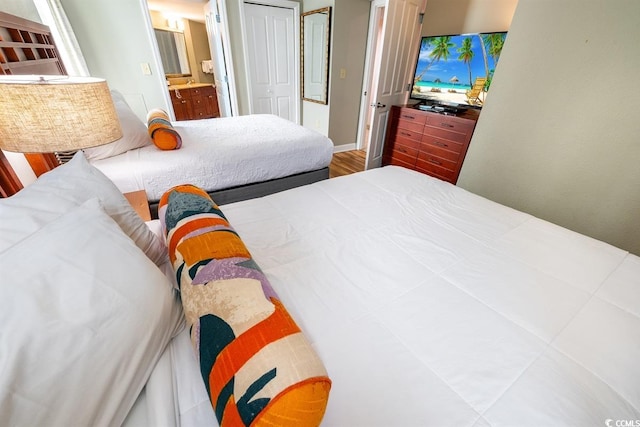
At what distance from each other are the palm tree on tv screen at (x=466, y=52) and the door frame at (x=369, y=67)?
84 cm

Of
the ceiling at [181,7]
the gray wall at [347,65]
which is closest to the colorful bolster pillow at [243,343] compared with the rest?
the gray wall at [347,65]

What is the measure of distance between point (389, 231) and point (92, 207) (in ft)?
3.51

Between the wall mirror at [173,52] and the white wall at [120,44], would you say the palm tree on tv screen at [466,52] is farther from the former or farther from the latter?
the wall mirror at [173,52]

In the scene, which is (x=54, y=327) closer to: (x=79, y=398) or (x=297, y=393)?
(x=79, y=398)

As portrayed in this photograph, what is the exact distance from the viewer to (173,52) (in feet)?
15.5

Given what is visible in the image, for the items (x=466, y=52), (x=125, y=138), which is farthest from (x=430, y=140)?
(x=125, y=138)

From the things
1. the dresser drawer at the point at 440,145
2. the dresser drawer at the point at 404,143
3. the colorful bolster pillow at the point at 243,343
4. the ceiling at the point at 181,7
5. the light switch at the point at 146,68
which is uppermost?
the ceiling at the point at 181,7

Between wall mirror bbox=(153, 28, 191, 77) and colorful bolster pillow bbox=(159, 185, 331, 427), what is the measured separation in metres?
5.30

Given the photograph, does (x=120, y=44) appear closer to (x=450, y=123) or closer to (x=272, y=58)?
(x=272, y=58)

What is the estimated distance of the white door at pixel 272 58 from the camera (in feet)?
11.3

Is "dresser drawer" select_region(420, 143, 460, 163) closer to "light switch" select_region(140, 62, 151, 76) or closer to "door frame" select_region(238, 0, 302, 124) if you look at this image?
"door frame" select_region(238, 0, 302, 124)

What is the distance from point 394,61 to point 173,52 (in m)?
4.24

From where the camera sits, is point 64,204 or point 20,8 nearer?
point 64,204

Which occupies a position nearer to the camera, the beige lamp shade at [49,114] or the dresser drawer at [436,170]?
the beige lamp shade at [49,114]
